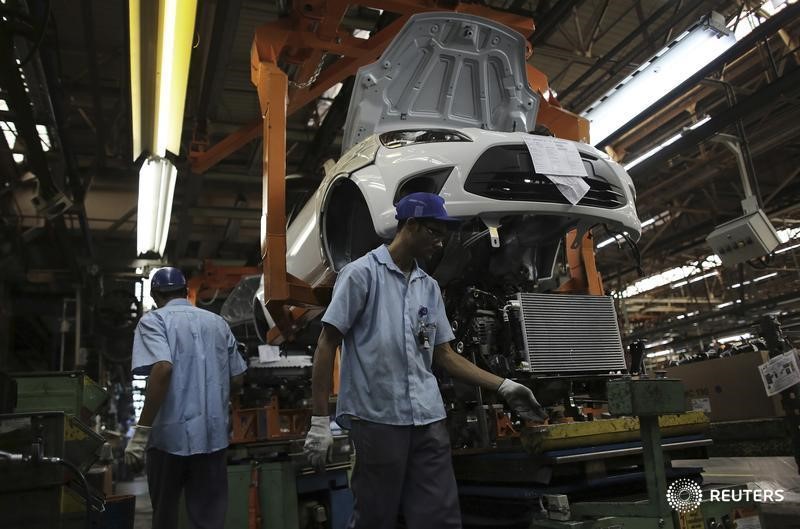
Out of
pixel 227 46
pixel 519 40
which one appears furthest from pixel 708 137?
pixel 227 46

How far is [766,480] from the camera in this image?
4.96m

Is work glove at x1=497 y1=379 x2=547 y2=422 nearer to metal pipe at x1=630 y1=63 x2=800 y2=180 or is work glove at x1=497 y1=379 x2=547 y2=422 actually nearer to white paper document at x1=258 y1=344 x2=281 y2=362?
white paper document at x1=258 y1=344 x2=281 y2=362

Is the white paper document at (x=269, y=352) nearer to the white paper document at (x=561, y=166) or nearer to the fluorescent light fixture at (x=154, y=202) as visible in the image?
the fluorescent light fixture at (x=154, y=202)

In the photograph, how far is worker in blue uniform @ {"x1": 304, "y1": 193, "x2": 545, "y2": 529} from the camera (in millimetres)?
2004

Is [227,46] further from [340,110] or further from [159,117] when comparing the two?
[340,110]

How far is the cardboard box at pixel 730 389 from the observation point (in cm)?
356

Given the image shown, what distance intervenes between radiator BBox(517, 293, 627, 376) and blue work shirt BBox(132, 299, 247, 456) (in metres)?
1.62

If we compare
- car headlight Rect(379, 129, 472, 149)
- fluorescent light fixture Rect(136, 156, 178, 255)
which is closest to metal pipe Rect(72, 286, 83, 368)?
fluorescent light fixture Rect(136, 156, 178, 255)

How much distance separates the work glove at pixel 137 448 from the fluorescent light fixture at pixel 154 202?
8.60 feet

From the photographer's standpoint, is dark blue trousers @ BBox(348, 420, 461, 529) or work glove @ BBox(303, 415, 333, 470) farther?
work glove @ BBox(303, 415, 333, 470)

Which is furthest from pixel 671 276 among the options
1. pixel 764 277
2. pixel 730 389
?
pixel 730 389

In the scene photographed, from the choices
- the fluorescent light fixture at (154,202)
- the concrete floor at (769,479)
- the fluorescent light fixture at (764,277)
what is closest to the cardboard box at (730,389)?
the concrete floor at (769,479)

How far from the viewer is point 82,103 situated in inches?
273

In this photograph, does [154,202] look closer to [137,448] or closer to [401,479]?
[137,448]
